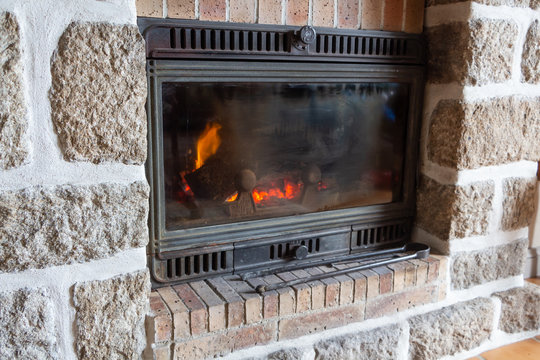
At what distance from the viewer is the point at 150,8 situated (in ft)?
4.05

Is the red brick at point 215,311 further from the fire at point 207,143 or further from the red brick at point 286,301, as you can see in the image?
the fire at point 207,143

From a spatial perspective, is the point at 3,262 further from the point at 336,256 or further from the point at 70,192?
the point at 336,256

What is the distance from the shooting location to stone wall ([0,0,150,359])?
3.31 ft

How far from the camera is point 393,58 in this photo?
5.16 ft

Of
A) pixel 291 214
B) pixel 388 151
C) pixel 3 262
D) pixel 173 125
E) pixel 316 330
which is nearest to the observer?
pixel 3 262

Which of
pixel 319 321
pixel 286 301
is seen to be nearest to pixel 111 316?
pixel 286 301

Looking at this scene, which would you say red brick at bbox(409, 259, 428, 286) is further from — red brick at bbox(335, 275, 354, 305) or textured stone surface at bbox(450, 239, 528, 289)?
red brick at bbox(335, 275, 354, 305)

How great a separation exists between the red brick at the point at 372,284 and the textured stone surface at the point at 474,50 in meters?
0.65

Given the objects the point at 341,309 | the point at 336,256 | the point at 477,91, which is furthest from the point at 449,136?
the point at 341,309

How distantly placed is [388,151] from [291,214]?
0.41m

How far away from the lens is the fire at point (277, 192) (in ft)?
4.97

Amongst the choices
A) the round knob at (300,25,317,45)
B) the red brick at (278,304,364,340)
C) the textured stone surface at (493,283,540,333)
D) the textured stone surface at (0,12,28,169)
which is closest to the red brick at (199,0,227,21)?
the round knob at (300,25,317,45)

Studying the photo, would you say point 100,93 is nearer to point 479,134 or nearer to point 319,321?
point 319,321

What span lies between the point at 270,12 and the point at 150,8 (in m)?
0.33
